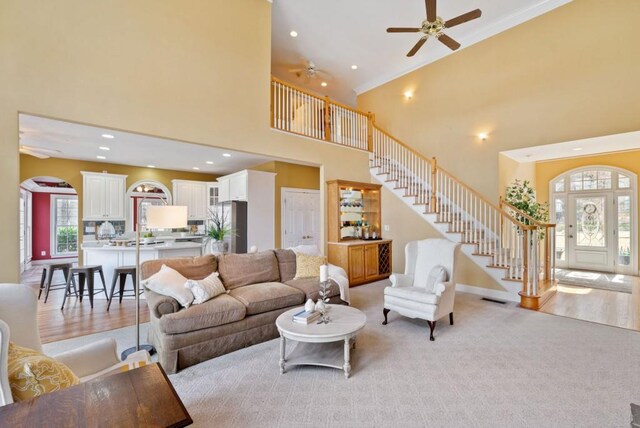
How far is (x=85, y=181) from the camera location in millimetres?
6852

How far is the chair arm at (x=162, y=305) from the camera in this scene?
283cm

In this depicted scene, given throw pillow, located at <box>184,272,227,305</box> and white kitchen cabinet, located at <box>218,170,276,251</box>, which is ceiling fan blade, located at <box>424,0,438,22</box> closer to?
white kitchen cabinet, located at <box>218,170,276,251</box>

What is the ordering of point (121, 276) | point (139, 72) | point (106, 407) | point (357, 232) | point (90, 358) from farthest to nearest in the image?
point (357, 232)
point (121, 276)
point (139, 72)
point (90, 358)
point (106, 407)

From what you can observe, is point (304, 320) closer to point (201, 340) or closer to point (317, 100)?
point (201, 340)

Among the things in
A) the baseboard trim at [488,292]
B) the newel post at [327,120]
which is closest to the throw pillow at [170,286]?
the newel post at [327,120]

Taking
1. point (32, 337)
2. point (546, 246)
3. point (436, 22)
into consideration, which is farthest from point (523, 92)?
point (32, 337)

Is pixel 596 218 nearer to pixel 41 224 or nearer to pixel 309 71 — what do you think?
pixel 309 71

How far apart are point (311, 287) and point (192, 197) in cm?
590

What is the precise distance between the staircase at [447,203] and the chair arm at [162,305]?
357 centimetres

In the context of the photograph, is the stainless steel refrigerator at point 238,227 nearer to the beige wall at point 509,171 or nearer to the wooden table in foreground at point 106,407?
the wooden table in foreground at point 106,407

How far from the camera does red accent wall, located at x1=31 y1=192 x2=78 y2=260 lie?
917cm

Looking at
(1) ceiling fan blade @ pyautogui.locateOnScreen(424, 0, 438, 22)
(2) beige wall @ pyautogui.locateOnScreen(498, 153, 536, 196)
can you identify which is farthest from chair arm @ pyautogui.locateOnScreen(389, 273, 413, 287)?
(1) ceiling fan blade @ pyautogui.locateOnScreen(424, 0, 438, 22)

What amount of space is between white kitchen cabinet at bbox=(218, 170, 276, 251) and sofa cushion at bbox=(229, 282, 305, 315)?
8.97 ft

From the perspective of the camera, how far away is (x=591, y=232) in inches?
289
